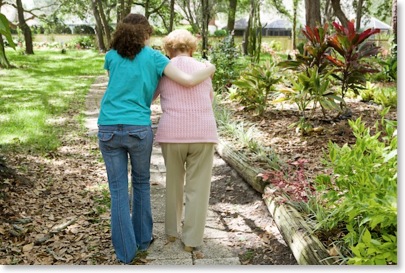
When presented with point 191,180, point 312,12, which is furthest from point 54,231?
point 312,12

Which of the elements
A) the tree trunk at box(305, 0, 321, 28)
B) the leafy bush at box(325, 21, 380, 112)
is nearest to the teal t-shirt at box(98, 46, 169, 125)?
the leafy bush at box(325, 21, 380, 112)

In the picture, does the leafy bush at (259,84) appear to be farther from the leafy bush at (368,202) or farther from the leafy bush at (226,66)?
the leafy bush at (368,202)

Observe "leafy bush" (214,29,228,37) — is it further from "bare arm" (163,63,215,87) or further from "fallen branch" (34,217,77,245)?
"bare arm" (163,63,215,87)

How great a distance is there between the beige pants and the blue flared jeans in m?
0.14

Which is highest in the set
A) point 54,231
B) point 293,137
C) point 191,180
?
point 191,180

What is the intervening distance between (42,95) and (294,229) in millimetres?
5889

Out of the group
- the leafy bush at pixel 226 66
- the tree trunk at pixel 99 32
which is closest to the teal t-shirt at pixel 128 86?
the tree trunk at pixel 99 32

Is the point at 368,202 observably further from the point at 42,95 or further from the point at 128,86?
the point at 42,95

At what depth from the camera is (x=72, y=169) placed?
407cm

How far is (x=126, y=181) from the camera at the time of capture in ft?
8.02

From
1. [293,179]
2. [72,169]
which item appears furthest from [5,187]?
[293,179]

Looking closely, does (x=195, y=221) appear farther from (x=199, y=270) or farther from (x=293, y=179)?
(x=293, y=179)

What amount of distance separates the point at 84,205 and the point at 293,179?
131cm

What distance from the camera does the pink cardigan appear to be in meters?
2.46
